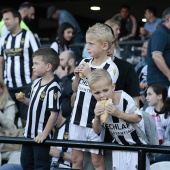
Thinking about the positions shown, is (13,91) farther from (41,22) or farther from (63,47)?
(41,22)

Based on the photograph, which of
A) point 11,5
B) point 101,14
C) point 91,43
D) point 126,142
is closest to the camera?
point 126,142

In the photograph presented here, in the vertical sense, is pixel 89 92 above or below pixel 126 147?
above

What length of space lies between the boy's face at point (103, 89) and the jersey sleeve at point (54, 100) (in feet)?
2.80

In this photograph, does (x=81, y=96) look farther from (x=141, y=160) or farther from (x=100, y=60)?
(x=141, y=160)

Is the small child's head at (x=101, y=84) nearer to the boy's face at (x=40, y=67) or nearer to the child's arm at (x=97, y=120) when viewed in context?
the child's arm at (x=97, y=120)

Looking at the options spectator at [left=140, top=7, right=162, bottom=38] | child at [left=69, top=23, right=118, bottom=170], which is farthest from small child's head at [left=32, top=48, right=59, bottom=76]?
spectator at [left=140, top=7, right=162, bottom=38]

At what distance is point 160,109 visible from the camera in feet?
22.3

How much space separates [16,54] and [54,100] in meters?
2.83

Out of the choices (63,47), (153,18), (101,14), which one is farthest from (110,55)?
(101,14)

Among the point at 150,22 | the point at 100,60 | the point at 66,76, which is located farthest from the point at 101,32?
the point at 150,22

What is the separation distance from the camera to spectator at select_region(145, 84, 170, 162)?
6.49m

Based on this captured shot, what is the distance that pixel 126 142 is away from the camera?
4.94m

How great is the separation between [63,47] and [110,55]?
3641 millimetres

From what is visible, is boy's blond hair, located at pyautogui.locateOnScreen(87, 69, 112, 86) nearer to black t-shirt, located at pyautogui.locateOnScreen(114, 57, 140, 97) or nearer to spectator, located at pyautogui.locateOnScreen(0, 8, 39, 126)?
black t-shirt, located at pyautogui.locateOnScreen(114, 57, 140, 97)
